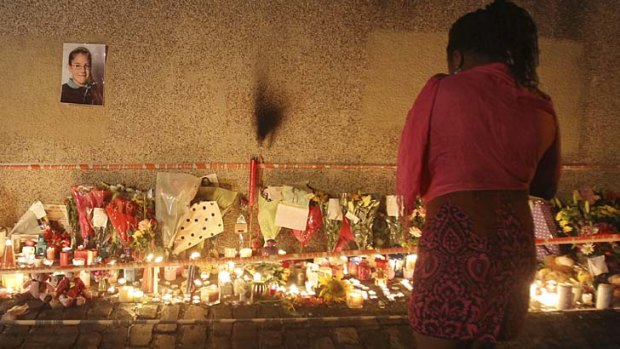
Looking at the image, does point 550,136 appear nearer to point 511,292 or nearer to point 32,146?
point 511,292

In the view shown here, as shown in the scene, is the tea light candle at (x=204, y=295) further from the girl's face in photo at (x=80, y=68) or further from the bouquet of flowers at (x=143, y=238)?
the girl's face in photo at (x=80, y=68)

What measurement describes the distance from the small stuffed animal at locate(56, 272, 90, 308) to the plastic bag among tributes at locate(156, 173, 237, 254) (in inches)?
33.2

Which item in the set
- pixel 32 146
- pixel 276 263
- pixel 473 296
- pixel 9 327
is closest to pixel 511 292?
pixel 473 296

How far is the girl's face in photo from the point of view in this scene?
5133 mm

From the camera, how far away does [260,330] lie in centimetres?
398

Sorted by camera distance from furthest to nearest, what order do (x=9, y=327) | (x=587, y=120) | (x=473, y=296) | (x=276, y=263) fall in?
(x=587, y=120) → (x=276, y=263) → (x=9, y=327) → (x=473, y=296)

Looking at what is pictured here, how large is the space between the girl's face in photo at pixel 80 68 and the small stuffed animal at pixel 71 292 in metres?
2.05

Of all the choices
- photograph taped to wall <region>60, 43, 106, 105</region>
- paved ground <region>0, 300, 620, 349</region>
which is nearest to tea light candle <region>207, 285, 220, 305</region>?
paved ground <region>0, 300, 620, 349</region>

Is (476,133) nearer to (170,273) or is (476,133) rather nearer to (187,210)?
(187,210)

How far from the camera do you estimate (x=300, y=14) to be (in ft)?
17.2

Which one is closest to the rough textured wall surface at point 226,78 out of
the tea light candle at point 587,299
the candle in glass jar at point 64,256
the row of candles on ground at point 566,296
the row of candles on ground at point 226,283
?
the candle in glass jar at point 64,256

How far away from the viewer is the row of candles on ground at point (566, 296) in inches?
177

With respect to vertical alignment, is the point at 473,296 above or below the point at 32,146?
below

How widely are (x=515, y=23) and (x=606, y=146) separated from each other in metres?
4.74
